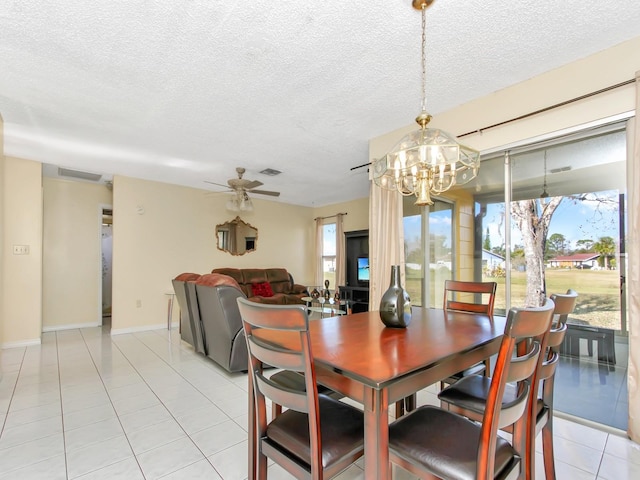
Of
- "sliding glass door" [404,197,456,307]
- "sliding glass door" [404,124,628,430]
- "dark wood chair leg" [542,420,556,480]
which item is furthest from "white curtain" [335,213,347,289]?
"dark wood chair leg" [542,420,556,480]

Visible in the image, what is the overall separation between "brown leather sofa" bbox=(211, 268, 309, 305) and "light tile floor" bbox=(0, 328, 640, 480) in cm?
232

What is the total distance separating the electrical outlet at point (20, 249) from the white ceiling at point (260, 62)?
56.3 inches

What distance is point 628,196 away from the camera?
6.57 feet

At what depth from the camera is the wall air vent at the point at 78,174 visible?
15.4 feet

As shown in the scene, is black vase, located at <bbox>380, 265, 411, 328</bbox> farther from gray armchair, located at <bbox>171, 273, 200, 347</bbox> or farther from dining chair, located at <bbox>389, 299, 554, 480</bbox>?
gray armchair, located at <bbox>171, 273, 200, 347</bbox>

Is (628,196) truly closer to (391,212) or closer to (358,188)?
(391,212)

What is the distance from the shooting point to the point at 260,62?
216cm

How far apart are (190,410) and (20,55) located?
9.28ft

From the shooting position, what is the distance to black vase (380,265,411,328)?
5.50 feet

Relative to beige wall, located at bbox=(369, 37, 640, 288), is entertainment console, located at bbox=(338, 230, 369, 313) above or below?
below

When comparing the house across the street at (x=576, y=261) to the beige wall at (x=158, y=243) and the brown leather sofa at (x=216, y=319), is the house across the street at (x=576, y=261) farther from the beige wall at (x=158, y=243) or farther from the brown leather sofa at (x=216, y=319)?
the beige wall at (x=158, y=243)

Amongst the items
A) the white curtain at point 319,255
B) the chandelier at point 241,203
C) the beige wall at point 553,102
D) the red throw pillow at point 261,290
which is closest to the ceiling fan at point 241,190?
the chandelier at point 241,203

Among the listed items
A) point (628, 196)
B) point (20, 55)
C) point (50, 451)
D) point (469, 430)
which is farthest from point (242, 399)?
point (628, 196)

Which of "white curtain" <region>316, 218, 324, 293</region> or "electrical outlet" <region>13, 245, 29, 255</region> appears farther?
"white curtain" <region>316, 218, 324, 293</region>
